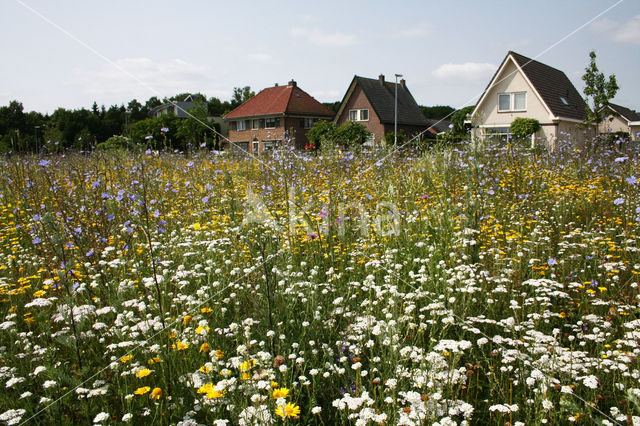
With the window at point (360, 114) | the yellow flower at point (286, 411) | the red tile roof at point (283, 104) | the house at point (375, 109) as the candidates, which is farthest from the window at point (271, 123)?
the yellow flower at point (286, 411)

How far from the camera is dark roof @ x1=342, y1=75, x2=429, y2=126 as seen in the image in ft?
124

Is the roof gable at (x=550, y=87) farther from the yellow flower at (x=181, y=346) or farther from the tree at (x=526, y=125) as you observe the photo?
the yellow flower at (x=181, y=346)

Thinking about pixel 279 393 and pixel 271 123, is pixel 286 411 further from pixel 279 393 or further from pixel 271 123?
pixel 271 123

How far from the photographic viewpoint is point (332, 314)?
258cm

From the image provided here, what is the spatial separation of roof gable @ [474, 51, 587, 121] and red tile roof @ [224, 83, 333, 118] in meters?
22.9

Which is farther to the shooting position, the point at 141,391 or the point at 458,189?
the point at 458,189

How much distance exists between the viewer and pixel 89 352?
2.40m

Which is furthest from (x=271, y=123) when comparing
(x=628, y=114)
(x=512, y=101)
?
(x=628, y=114)

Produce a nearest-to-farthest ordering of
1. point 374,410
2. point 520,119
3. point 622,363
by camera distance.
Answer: point 374,410 < point 622,363 < point 520,119

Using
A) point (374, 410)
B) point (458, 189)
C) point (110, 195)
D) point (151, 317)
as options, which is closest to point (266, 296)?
point (151, 317)

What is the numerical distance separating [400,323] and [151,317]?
1693mm

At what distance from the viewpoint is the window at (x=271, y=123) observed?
4588 cm

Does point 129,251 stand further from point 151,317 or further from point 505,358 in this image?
point 505,358

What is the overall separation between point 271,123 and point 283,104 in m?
2.66
